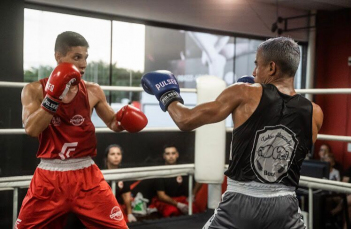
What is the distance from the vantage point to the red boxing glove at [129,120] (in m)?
1.80

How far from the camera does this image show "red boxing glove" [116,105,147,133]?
5.90 feet

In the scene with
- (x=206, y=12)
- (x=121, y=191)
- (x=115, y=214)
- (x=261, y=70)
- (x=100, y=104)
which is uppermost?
(x=206, y=12)

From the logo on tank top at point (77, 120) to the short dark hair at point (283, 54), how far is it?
30.8 inches

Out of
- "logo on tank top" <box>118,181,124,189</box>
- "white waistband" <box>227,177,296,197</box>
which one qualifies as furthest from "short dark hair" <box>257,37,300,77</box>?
"logo on tank top" <box>118,181,124,189</box>

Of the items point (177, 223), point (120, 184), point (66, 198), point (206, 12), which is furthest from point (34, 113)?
point (206, 12)

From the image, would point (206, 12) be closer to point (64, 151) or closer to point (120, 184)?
point (120, 184)

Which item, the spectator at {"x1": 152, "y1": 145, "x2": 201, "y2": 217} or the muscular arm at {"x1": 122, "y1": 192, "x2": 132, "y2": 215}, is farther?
the spectator at {"x1": 152, "y1": 145, "x2": 201, "y2": 217}

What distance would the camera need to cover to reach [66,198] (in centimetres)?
158

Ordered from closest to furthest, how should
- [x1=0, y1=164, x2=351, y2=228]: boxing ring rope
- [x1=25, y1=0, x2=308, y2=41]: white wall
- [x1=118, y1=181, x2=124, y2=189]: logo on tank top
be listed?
[x1=0, y1=164, x2=351, y2=228]: boxing ring rope < [x1=118, y1=181, x2=124, y2=189]: logo on tank top < [x1=25, y1=0, x2=308, y2=41]: white wall

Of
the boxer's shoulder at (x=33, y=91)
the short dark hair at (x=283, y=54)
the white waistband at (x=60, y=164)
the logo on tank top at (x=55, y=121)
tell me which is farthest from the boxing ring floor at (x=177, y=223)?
the short dark hair at (x=283, y=54)

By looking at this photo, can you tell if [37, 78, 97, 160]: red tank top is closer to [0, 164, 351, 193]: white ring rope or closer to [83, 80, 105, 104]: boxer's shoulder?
[83, 80, 105, 104]: boxer's shoulder

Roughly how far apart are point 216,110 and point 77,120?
2.16ft

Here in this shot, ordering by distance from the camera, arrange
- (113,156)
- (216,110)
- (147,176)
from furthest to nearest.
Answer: (113,156)
(147,176)
(216,110)

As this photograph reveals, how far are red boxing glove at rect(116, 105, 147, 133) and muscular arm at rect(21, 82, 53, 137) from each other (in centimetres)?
36
